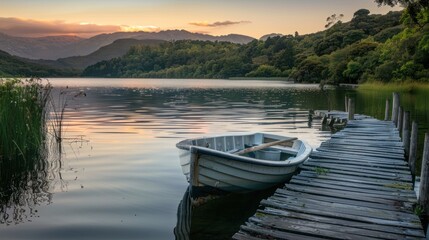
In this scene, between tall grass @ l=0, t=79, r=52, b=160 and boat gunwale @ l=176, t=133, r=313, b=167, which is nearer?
boat gunwale @ l=176, t=133, r=313, b=167

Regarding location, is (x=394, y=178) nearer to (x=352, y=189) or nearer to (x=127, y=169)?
(x=352, y=189)

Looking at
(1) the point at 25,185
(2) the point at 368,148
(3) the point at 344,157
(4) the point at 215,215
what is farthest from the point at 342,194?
(1) the point at 25,185

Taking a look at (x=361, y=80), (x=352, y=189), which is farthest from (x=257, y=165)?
(x=361, y=80)

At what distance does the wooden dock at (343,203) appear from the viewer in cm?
668

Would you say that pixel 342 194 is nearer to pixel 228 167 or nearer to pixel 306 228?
pixel 306 228

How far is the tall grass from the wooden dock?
7632mm

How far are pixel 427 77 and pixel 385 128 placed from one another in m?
36.7

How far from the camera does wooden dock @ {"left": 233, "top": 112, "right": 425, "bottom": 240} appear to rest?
6.68m

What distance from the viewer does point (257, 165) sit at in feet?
32.0

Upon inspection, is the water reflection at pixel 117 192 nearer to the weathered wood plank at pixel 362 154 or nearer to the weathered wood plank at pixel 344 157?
the weathered wood plank at pixel 344 157

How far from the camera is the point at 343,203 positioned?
315 inches

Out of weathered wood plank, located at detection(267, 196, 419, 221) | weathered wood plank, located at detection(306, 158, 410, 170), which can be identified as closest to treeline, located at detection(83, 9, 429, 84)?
weathered wood plank, located at detection(306, 158, 410, 170)

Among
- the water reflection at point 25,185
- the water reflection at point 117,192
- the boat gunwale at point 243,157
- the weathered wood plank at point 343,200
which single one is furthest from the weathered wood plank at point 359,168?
the water reflection at point 25,185

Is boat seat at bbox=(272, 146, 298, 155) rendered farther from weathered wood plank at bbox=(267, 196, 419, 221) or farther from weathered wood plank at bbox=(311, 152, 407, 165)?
weathered wood plank at bbox=(267, 196, 419, 221)
